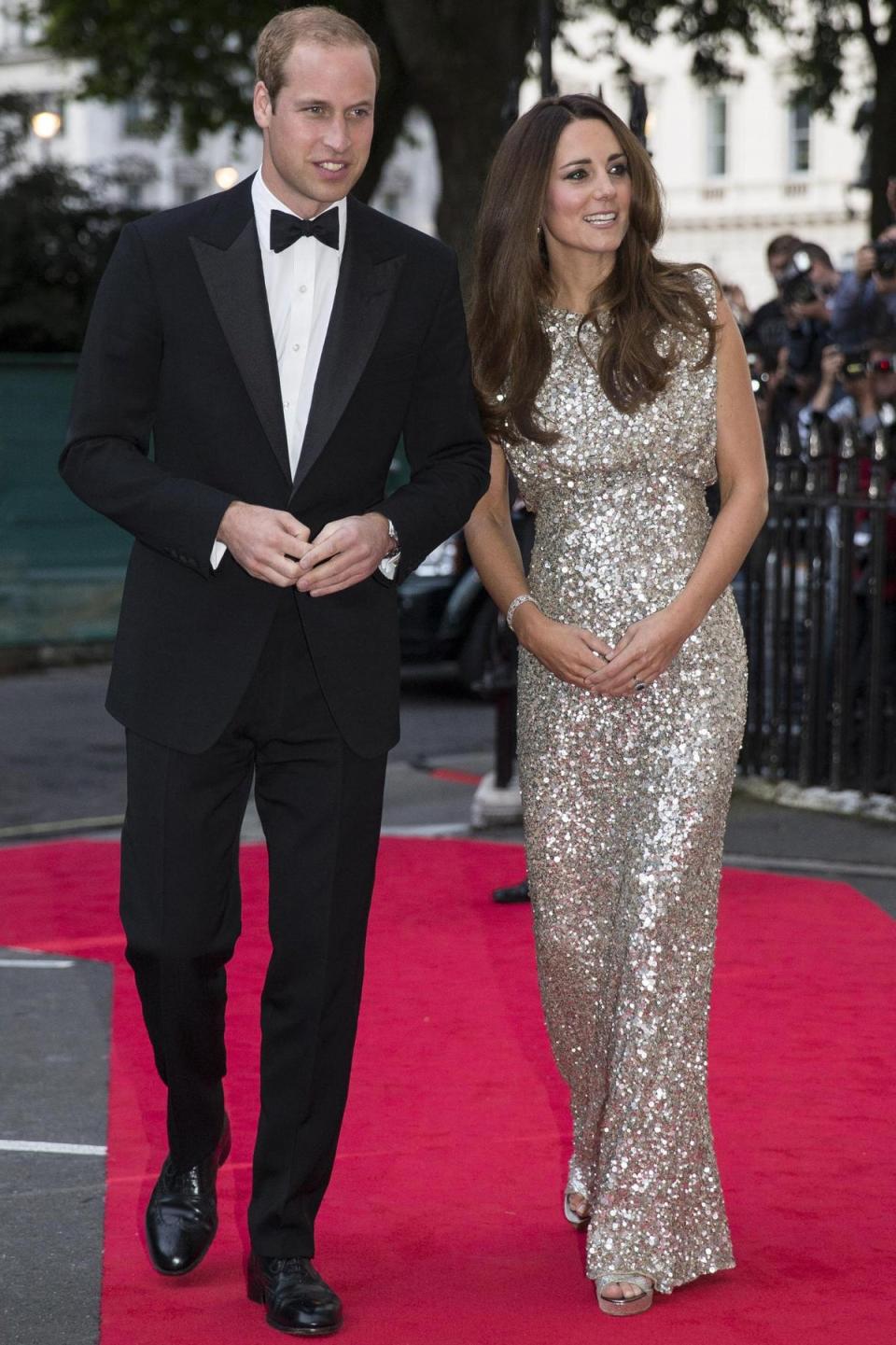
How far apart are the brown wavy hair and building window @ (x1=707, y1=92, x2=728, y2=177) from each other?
53647 mm

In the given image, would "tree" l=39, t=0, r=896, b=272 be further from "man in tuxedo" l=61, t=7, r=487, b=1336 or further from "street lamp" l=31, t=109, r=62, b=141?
"man in tuxedo" l=61, t=7, r=487, b=1336

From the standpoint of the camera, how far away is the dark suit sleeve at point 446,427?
341 centimetres

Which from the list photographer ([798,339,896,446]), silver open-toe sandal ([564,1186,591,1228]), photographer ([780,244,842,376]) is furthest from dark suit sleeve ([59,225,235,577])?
photographer ([780,244,842,376])

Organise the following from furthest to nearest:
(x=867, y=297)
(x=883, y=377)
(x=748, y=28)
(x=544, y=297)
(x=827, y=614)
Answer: (x=748, y=28) → (x=867, y=297) → (x=883, y=377) → (x=827, y=614) → (x=544, y=297)

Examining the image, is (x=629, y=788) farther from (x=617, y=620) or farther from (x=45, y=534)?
(x=45, y=534)

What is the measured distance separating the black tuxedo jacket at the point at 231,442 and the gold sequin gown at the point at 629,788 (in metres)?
0.32

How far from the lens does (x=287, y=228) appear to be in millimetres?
3293

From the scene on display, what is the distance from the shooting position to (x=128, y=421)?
3.31 meters

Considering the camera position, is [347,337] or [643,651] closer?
[347,337]

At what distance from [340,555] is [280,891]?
0.63 m

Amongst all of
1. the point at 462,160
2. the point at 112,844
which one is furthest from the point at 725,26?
the point at 112,844

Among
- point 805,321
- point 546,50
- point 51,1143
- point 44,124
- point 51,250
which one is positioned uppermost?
point 44,124

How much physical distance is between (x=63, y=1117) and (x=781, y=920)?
269 centimetres

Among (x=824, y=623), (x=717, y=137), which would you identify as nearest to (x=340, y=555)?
(x=824, y=623)
